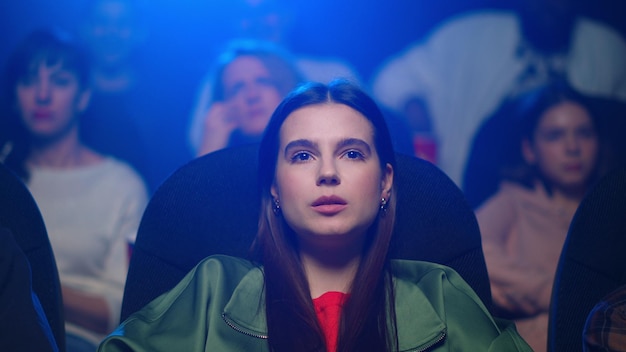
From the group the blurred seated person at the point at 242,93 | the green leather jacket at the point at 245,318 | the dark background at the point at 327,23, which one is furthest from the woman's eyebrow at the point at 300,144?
the dark background at the point at 327,23

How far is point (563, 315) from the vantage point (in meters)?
1.35

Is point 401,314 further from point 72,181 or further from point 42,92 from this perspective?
point 42,92

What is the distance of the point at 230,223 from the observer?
149 cm

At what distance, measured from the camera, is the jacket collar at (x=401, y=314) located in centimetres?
129

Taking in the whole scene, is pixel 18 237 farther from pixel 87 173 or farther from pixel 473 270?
pixel 87 173

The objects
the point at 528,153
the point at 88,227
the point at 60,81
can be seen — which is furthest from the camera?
the point at 528,153

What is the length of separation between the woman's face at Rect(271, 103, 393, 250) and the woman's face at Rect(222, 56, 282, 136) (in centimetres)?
133

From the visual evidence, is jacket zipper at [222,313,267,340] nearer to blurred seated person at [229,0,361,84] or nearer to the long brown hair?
the long brown hair

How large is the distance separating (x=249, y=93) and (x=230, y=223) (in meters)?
1.43

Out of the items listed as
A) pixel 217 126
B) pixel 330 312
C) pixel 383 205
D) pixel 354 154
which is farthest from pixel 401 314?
pixel 217 126

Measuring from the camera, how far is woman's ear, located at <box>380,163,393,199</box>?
4.86 ft

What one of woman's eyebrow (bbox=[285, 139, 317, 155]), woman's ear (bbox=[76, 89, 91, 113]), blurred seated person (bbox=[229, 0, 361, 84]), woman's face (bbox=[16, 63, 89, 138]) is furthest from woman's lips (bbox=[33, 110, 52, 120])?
woman's eyebrow (bbox=[285, 139, 317, 155])

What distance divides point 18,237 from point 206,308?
18.0 inches

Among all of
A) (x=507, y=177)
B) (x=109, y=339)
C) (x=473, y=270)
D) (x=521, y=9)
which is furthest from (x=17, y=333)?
(x=521, y=9)
